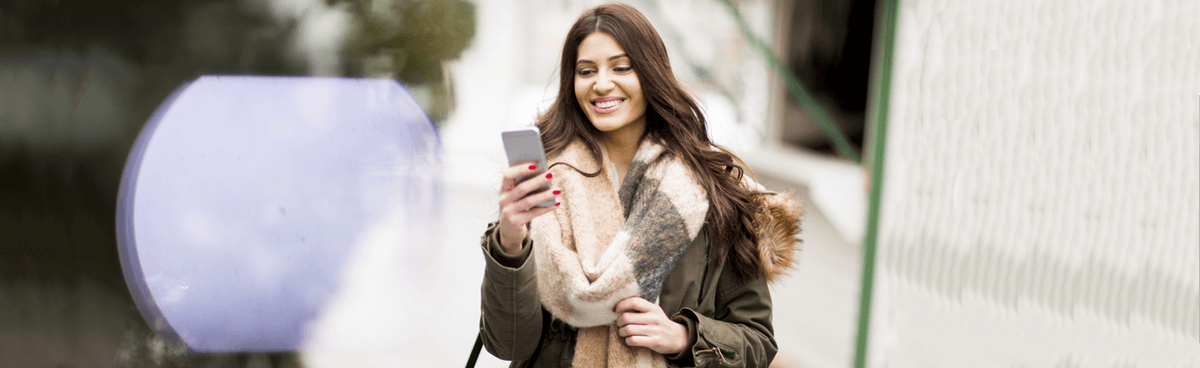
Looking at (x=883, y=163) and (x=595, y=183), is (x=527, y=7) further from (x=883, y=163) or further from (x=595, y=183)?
(x=883, y=163)

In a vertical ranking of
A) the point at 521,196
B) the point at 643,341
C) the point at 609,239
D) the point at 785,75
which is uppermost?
the point at 785,75

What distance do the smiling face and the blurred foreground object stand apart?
2.07 ft

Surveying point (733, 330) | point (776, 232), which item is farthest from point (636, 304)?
point (776, 232)

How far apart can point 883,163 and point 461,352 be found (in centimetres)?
112

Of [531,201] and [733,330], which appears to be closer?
[531,201]

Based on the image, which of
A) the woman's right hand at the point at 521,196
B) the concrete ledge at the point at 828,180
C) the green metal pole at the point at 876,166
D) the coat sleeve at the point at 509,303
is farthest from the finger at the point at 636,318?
the green metal pole at the point at 876,166

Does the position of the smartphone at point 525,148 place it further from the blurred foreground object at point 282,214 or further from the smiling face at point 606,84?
the blurred foreground object at point 282,214

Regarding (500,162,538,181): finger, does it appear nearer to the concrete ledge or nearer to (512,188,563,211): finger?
(512,188,563,211): finger

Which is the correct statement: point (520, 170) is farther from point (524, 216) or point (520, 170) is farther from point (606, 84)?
point (606, 84)

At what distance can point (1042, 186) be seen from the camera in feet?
5.78

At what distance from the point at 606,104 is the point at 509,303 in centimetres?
29

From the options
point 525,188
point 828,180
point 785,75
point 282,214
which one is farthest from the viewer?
point 828,180

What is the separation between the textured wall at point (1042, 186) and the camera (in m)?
1.69

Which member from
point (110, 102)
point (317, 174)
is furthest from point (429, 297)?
point (110, 102)
